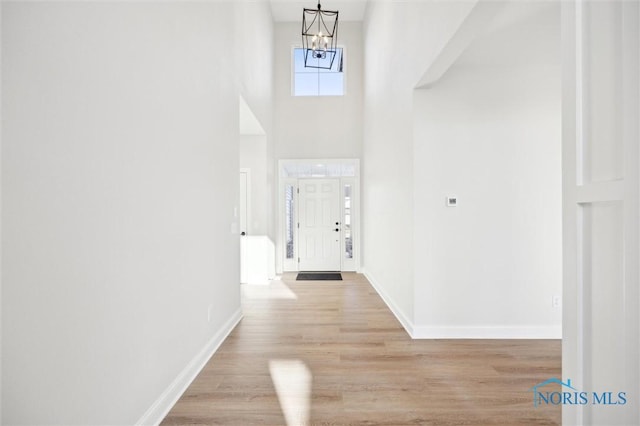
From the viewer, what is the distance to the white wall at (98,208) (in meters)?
1.06

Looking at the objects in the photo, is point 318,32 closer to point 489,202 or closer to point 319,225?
point 319,225

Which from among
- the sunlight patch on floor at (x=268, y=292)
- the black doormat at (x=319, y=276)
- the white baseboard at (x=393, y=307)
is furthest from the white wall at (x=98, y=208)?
the black doormat at (x=319, y=276)

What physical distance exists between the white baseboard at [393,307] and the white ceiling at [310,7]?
4959 millimetres

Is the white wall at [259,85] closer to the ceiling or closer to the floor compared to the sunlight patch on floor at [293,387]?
closer to the ceiling

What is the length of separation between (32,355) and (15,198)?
1.64 feet

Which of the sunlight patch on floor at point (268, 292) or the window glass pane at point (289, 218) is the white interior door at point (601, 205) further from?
the window glass pane at point (289, 218)

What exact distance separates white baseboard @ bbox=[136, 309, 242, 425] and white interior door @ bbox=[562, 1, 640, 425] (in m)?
1.88

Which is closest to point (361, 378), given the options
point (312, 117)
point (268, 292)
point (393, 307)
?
point (393, 307)

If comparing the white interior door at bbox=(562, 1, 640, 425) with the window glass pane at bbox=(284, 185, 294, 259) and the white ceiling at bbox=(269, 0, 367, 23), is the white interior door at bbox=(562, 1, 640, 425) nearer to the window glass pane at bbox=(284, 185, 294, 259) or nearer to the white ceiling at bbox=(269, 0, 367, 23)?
the window glass pane at bbox=(284, 185, 294, 259)

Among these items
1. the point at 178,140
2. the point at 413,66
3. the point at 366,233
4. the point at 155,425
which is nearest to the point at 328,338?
the point at 155,425

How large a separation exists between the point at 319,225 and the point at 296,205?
63 cm

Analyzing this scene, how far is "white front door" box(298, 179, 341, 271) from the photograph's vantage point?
23.0 feet

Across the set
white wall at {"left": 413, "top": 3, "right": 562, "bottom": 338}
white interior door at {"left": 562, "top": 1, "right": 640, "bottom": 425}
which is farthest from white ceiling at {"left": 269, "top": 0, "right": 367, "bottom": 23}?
white interior door at {"left": 562, "top": 1, "right": 640, "bottom": 425}

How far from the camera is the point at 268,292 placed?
5.12m
